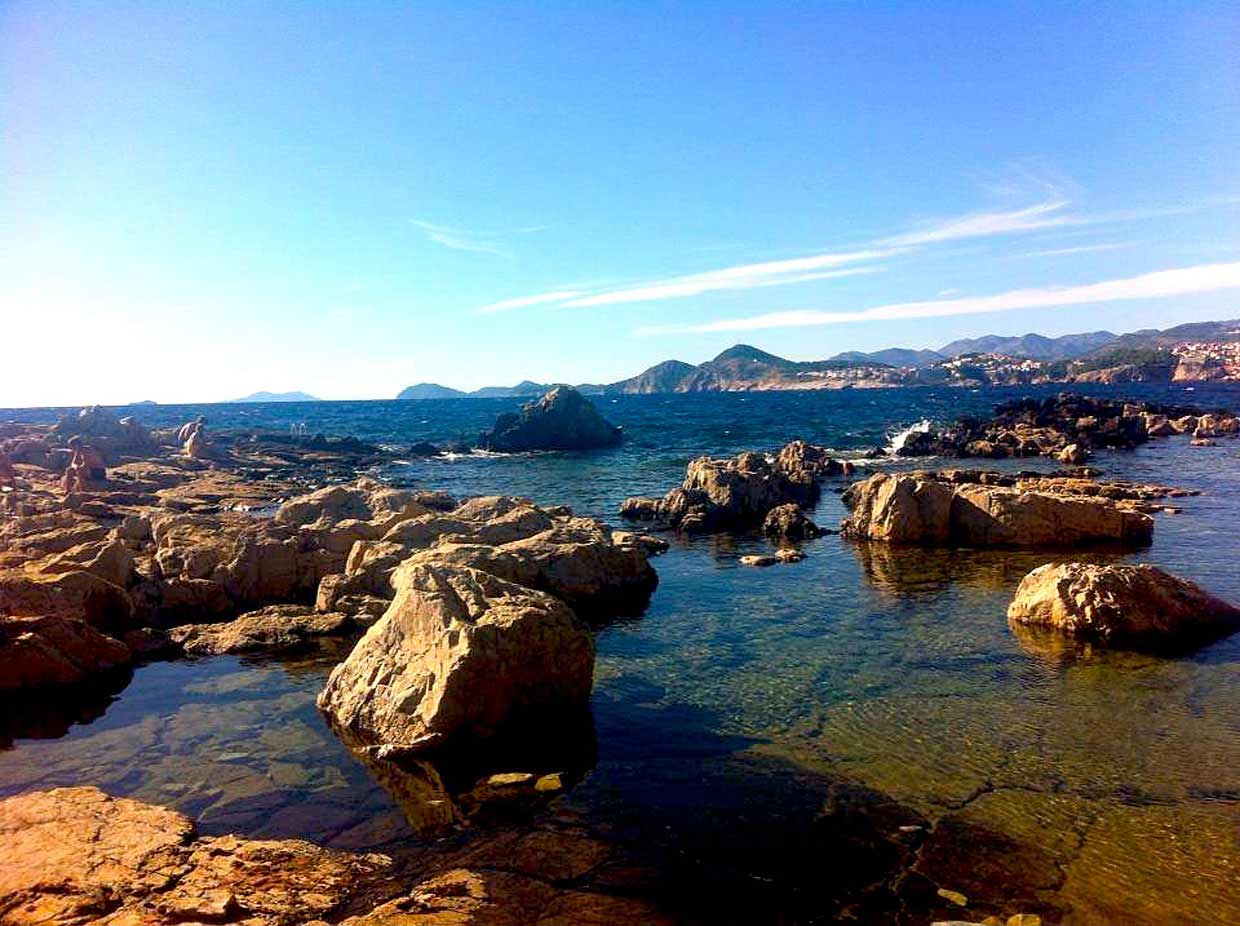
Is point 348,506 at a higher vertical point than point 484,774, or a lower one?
higher

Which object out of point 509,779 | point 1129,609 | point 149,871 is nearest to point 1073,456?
point 1129,609

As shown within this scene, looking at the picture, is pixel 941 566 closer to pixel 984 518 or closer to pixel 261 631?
pixel 984 518

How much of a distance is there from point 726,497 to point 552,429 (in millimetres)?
48417

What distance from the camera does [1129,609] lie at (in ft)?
54.6

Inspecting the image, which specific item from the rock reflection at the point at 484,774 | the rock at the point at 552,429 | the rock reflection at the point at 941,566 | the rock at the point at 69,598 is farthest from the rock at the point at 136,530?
the rock at the point at 552,429

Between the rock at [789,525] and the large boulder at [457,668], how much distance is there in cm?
1794

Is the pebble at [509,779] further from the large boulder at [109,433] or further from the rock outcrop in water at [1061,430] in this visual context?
the large boulder at [109,433]

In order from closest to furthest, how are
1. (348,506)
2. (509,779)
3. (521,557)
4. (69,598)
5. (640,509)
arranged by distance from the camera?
(509,779) → (69,598) → (521,557) → (348,506) → (640,509)

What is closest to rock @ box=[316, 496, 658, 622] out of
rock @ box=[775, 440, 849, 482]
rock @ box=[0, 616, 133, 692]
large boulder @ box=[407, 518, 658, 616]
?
large boulder @ box=[407, 518, 658, 616]

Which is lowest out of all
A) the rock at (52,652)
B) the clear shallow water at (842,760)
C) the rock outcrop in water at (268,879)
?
the clear shallow water at (842,760)

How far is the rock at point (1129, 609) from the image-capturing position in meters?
16.5

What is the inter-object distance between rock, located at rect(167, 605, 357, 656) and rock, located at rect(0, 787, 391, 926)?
7597 mm

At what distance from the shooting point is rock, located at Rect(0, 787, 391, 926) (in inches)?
321

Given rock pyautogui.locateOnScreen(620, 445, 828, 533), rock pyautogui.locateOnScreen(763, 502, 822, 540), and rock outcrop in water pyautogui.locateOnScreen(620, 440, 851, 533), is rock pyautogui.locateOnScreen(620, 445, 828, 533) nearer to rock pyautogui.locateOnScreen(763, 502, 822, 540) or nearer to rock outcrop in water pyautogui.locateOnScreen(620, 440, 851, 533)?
rock outcrop in water pyautogui.locateOnScreen(620, 440, 851, 533)
